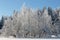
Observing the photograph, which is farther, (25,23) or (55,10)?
(25,23)

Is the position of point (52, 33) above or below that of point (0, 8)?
below

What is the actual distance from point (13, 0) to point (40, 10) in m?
0.99

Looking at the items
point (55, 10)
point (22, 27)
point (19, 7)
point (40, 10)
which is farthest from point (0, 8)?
point (55, 10)

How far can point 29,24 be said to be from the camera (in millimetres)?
5559

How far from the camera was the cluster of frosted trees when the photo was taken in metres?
5.33

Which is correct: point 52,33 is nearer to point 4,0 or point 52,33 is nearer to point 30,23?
point 30,23

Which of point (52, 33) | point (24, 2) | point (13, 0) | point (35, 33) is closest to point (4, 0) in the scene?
point (13, 0)

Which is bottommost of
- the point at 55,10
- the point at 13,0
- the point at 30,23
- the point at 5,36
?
the point at 5,36

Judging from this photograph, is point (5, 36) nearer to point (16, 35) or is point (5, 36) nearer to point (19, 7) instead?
point (16, 35)

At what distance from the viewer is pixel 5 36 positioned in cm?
560

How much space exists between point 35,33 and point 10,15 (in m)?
1.09

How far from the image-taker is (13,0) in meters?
5.42

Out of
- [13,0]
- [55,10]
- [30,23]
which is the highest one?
[13,0]

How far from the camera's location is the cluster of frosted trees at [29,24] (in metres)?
5.33
